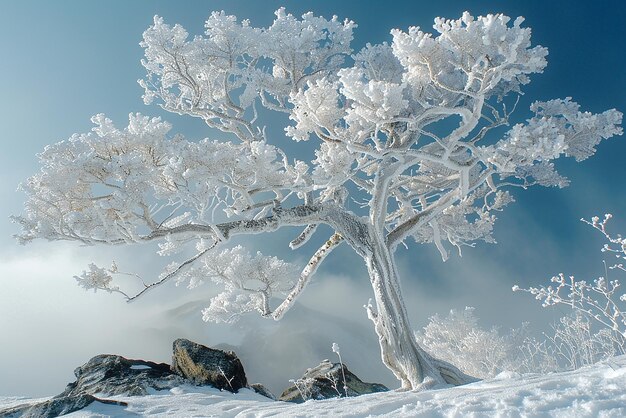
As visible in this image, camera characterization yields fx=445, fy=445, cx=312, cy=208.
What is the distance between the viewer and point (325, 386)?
9.66m

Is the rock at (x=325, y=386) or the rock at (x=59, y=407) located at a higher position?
the rock at (x=59, y=407)

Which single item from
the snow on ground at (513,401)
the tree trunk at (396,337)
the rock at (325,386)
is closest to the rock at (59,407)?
the snow on ground at (513,401)

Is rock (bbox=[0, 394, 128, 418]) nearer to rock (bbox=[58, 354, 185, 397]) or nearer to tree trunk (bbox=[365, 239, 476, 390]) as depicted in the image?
rock (bbox=[58, 354, 185, 397])

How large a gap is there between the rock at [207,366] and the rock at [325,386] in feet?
3.91

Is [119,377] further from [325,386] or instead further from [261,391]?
[325,386]

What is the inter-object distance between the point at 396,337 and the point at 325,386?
256 centimetres

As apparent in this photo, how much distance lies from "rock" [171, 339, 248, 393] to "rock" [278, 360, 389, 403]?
3.91 ft

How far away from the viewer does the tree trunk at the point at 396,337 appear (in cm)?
770

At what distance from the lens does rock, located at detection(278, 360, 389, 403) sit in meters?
9.23

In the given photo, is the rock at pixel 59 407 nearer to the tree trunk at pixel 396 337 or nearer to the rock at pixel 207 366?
the rock at pixel 207 366

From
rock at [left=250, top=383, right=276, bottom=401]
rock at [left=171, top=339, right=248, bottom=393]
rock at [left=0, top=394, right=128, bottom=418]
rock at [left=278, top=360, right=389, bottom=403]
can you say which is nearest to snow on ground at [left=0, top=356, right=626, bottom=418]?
rock at [left=0, top=394, right=128, bottom=418]

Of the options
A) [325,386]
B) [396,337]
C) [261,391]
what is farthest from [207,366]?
[396,337]

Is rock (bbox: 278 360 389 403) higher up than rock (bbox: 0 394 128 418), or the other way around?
rock (bbox: 0 394 128 418)

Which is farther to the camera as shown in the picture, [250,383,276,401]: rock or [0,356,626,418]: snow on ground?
[250,383,276,401]: rock
